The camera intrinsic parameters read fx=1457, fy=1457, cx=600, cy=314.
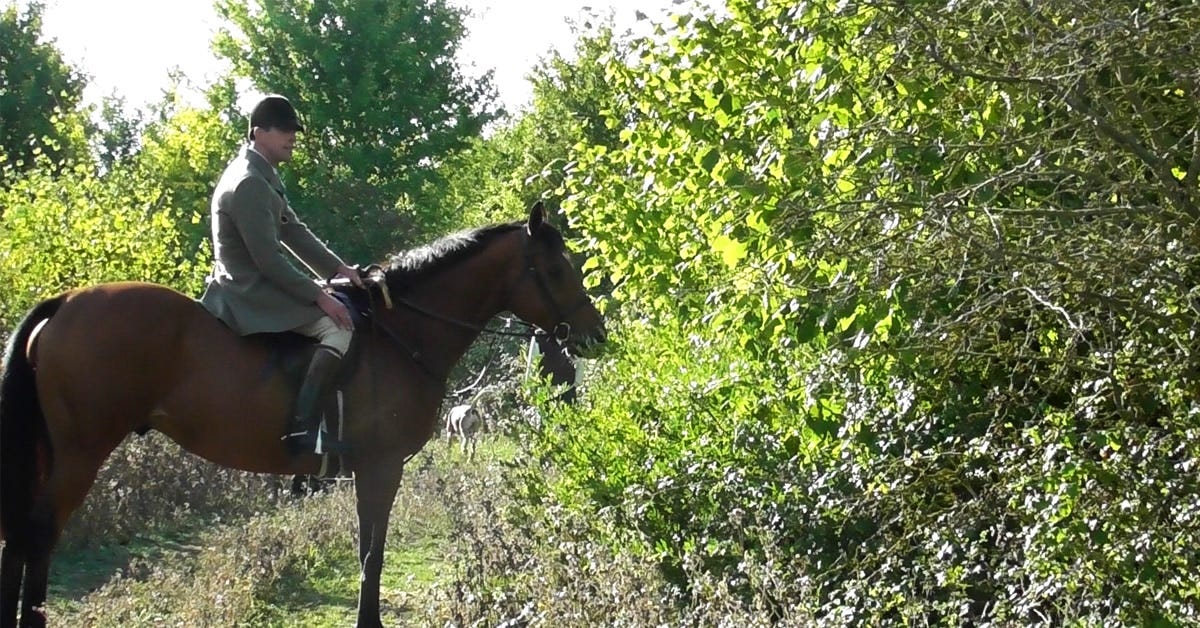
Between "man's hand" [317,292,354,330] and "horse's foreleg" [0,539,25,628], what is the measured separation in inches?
77.3

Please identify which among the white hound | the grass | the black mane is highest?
the white hound

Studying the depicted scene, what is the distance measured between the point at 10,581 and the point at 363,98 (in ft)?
90.8

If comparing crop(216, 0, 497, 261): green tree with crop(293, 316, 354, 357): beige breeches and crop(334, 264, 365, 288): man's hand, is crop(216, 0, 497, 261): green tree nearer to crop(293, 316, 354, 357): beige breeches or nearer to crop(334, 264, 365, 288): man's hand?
crop(334, 264, 365, 288): man's hand

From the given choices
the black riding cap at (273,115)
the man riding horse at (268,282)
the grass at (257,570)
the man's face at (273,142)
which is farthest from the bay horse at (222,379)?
the grass at (257,570)

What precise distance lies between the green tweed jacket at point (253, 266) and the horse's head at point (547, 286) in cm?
139

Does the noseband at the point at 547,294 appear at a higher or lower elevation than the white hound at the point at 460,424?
lower

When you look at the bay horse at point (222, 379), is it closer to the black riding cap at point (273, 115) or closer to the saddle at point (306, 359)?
the saddle at point (306, 359)

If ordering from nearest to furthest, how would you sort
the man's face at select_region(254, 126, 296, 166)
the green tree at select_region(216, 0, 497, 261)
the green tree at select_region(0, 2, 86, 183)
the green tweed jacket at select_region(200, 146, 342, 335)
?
the green tweed jacket at select_region(200, 146, 342, 335) → the man's face at select_region(254, 126, 296, 166) → the green tree at select_region(216, 0, 497, 261) → the green tree at select_region(0, 2, 86, 183)

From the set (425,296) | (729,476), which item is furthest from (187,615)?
(729,476)

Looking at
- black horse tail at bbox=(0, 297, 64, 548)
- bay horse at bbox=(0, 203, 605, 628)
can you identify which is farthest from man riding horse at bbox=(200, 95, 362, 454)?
black horse tail at bbox=(0, 297, 64, 548)

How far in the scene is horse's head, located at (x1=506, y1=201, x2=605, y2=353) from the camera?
8.83 metres

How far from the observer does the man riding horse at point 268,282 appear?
7.84 metres

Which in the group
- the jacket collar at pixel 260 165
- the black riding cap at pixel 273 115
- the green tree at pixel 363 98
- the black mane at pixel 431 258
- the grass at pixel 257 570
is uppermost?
the green tree at pixel 363 98

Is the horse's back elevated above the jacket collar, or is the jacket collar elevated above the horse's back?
the jacket collar
